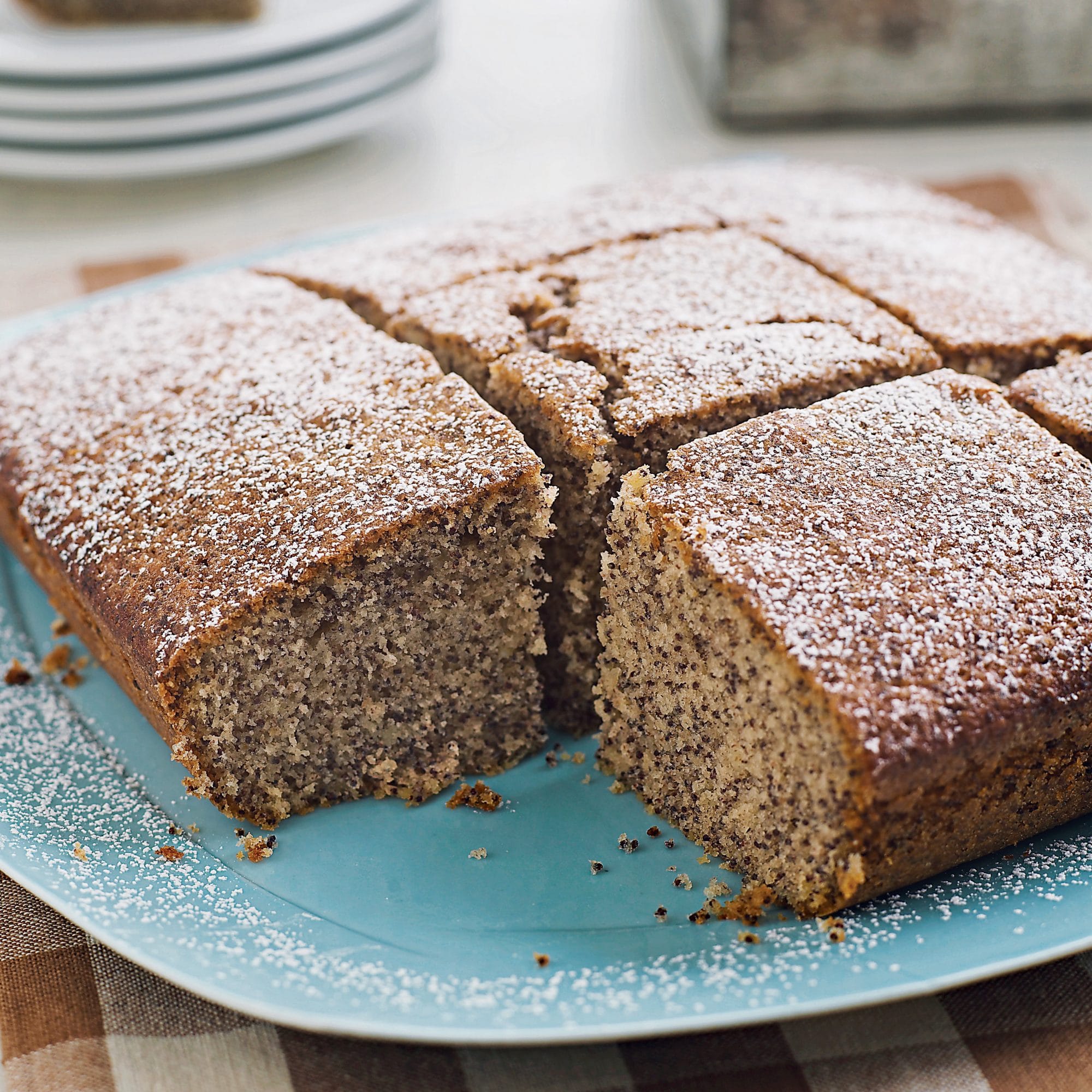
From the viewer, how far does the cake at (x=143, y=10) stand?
14.6 feet

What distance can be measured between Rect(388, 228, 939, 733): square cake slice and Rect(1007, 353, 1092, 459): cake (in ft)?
0.66

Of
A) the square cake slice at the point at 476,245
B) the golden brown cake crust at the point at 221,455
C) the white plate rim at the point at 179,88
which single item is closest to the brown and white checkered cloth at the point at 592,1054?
the golden brown cake crust at the point at 221,455

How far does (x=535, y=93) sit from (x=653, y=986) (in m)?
4.38

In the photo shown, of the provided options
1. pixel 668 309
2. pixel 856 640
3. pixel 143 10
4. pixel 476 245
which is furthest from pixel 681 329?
pixel 143 10

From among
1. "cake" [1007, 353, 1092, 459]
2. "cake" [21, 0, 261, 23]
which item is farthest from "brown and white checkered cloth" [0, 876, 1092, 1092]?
"cake" [21, 0, 261, 23]

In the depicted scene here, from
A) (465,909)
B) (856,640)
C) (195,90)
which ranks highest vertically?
(195,90)

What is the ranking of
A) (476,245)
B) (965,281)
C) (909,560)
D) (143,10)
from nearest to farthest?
1. (909,560)
2. (965,281)
3. (476,245)
4. (143,10)

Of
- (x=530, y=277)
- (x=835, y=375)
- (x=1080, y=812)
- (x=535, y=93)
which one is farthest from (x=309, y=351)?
(x=535, y=93)

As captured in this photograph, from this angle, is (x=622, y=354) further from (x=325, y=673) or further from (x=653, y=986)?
(x=653, y=986)

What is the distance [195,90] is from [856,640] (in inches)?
119

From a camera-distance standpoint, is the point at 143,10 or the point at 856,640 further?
the point at 143,10

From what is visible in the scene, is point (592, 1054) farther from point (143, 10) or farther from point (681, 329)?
point (143, 10)

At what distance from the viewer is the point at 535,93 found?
546cm

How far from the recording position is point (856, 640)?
2.01 m
